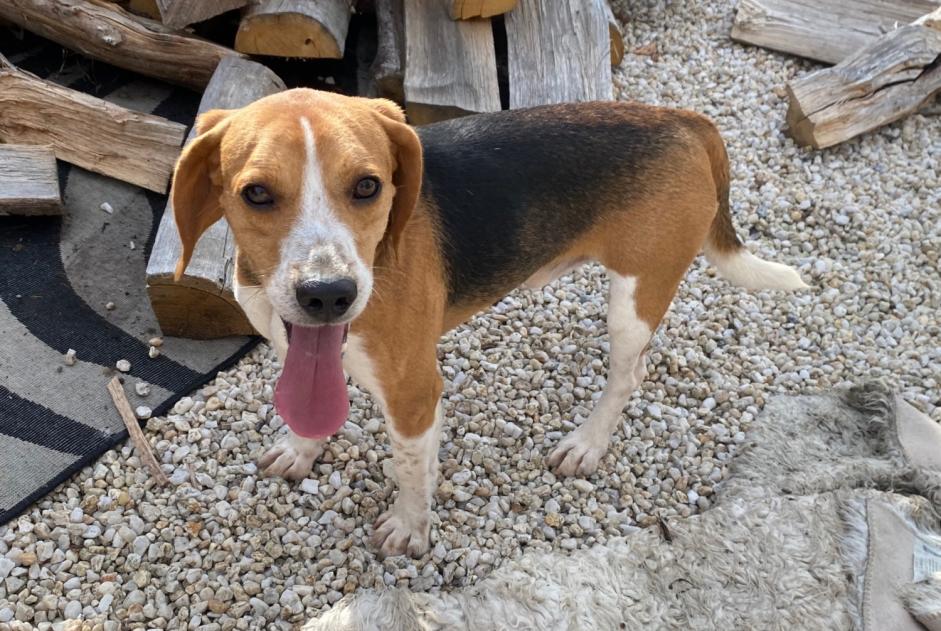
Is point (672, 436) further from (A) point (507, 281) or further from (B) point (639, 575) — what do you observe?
(A) point (507, 281)

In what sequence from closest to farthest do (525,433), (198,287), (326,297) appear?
(326,297) < (198,287) < (525,433)

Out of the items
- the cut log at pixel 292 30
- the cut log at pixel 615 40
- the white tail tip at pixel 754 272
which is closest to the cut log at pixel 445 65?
the cut log at pixel 292 30

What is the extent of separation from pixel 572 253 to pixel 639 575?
1.28 m

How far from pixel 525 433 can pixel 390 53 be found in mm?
2704

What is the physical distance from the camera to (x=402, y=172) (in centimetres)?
273

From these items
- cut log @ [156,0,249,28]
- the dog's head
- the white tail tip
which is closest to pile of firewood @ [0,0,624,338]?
Result: cut log @ [156,0,249,28]

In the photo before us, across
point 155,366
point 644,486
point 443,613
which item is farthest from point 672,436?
point 155,366

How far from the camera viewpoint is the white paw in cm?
383

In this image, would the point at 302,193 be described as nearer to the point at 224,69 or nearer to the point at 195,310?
the point at 195,310

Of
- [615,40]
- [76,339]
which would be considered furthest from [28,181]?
[615,40]

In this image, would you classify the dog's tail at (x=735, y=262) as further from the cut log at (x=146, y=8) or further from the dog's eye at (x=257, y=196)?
the cut log at (x=146, y=8)

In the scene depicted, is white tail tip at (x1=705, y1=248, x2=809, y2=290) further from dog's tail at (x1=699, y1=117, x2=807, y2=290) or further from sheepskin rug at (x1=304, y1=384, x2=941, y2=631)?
sheepskin rug at (x1=304, y1=384, x2=941, y2=631)

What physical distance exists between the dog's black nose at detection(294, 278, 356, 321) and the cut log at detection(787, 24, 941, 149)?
419 centimetres

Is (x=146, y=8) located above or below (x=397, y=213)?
below
